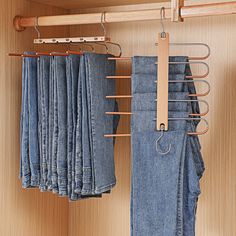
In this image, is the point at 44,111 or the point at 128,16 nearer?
the point at 128,16

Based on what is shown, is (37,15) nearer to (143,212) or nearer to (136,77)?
(136,77)

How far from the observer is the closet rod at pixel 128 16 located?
1988mm

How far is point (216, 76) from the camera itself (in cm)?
240

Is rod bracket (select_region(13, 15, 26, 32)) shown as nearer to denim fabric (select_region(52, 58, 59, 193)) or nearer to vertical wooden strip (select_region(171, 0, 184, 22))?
denim fabric (select_region(52, 58, 59, 193))

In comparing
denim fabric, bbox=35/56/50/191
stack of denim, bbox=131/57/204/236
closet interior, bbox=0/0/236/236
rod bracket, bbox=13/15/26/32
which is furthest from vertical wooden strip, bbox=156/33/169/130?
rod bracket, bbox=13/15/26/32

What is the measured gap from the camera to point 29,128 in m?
2.31

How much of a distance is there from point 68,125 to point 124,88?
44cm

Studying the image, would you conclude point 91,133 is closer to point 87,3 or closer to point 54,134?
point 54,134

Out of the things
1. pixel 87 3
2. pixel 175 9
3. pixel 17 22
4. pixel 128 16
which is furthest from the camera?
pixel 87 3

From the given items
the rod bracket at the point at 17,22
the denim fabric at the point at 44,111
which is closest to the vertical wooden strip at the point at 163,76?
the denim fabric at the point at 44,111

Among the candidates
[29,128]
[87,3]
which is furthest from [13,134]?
[87,3]

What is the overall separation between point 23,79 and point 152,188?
2.24 ft

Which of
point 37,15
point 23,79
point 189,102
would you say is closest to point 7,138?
point 23,79

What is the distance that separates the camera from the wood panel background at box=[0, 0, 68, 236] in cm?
233
